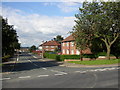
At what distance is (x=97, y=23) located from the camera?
29.8 meters

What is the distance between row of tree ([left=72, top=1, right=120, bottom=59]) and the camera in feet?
93.7

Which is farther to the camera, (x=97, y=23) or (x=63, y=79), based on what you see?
(x=97, y=23)

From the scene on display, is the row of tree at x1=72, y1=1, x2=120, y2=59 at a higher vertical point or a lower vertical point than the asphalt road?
higher

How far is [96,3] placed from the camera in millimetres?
30484

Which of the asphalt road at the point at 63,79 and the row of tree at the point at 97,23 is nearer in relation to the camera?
the asphalt road at the point at 63,79

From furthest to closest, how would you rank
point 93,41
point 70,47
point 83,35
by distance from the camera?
point 70,47, point 93,41, point 83,35

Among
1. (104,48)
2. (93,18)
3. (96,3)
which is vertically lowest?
(104,48)

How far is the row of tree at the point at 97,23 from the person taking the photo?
2855 cm

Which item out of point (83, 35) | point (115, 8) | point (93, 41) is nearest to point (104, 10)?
point (115, 8)

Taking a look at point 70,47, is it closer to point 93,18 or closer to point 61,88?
point 93,18

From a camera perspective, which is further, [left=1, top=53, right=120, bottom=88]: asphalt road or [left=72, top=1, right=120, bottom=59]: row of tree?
[left=72, top=1, right=120, bottom=59]: row of tree

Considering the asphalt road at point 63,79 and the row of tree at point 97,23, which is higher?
the row of tree at point 97,23

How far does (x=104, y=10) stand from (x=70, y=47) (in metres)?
23.1

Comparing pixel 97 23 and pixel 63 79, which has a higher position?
pixel 97 23
